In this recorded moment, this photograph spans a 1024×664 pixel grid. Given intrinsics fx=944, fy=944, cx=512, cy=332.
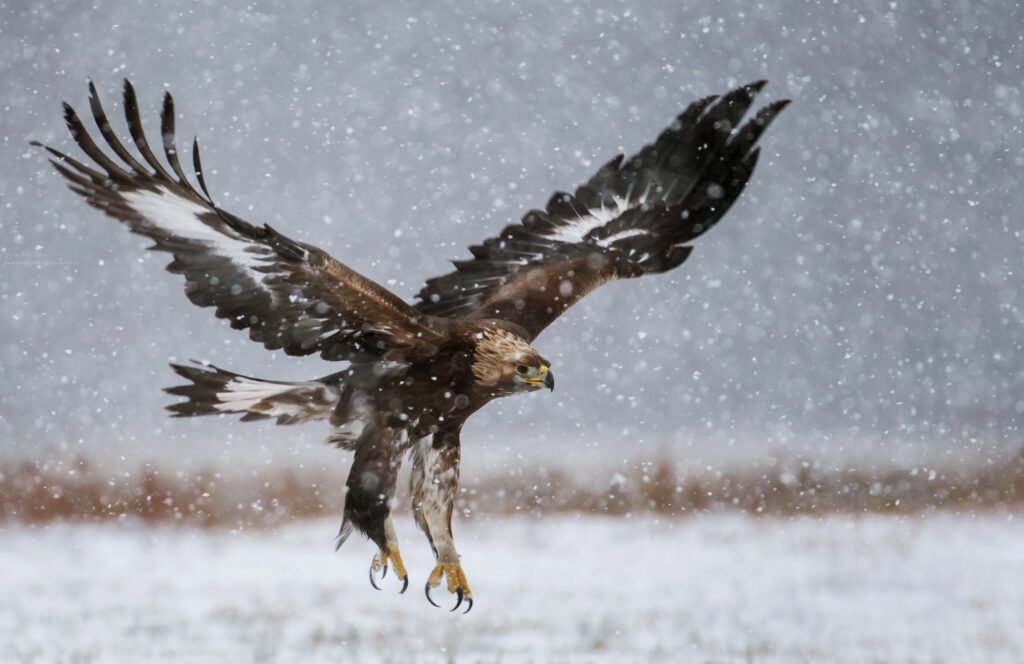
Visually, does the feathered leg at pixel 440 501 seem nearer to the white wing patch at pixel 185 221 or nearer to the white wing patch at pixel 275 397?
the white wing patch at pixel 275 397

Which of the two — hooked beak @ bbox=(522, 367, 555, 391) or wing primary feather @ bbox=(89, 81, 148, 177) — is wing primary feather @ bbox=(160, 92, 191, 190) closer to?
wing primary feather @ bbox=(89, 81, 148, 177)

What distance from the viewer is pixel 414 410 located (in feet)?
14.9

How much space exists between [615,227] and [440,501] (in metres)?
2.56

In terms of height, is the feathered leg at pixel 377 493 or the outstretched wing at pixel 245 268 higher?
the outstretched wing at pixel 245 268

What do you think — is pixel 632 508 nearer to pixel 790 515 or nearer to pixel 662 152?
pixel 790 515

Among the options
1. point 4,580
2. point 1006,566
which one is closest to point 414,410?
point 4,580

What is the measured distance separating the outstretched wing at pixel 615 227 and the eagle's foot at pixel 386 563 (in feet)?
4.89

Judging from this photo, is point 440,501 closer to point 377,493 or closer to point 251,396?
point 377,493

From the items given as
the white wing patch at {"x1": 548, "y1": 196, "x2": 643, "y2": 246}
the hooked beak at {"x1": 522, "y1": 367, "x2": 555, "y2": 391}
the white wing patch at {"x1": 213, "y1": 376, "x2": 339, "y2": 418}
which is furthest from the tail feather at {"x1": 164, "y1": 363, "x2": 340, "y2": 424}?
Answer: the white wing patch at {"x1": 548, "y1": 196, "x2": 643, "y2": 246}

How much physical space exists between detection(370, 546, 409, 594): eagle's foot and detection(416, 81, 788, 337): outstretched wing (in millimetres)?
1491

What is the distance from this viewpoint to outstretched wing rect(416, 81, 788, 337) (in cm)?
566

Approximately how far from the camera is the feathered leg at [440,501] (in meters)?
4.67

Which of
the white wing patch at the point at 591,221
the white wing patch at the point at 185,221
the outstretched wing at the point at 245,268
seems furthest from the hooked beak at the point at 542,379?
the white wing patch at the point at 591,221

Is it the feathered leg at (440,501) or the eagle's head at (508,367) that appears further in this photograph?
the feathered leg at (440,501)
